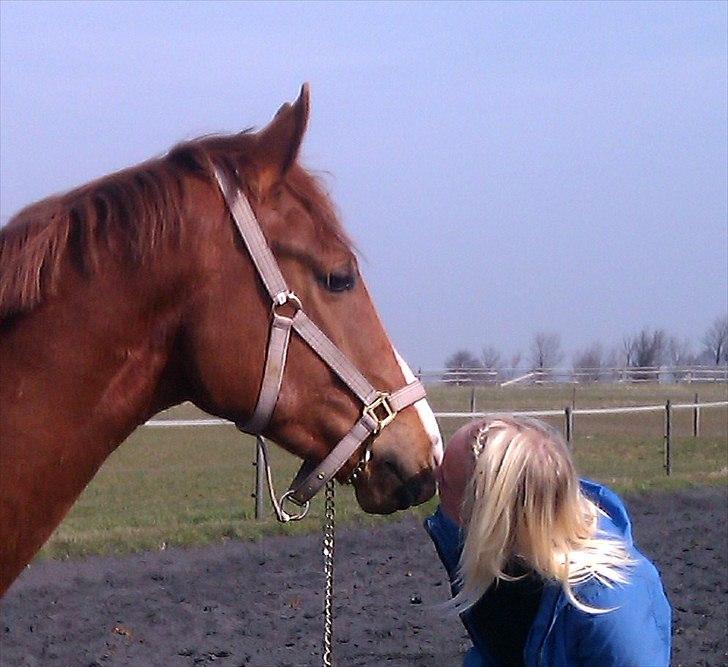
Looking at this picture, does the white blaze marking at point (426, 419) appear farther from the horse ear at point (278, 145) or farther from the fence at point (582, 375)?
the fence at point (582, 375)

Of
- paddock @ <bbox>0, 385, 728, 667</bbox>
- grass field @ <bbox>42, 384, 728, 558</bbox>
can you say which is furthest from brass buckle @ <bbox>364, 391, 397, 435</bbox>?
grass field @ <bbox>42, 384, 728, 558</bbox>

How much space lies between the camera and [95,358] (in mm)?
2025

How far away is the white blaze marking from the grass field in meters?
6.85

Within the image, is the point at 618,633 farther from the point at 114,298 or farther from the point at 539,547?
the point at 114,298

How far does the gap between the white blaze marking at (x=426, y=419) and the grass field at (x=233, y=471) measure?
6.85 m

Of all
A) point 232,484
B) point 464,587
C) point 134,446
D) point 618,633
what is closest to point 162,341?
point 464,587

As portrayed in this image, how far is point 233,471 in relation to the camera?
15391mm

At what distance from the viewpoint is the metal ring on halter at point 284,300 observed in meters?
2.16

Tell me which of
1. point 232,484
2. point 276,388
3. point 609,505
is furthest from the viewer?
point 232,484

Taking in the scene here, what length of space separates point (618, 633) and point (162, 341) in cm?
111

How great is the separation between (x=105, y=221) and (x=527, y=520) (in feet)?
3.50

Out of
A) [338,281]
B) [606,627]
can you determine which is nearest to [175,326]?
[338,281]

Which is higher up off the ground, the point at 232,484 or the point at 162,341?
the point at 162,341

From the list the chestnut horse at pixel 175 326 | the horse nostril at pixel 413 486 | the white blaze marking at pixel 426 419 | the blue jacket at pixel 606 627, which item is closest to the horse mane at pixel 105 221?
the chestnut horse at pixel 175 326
